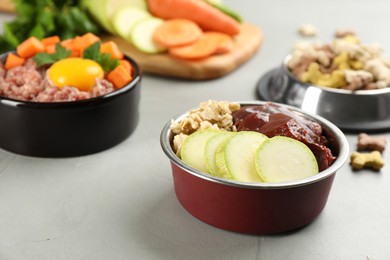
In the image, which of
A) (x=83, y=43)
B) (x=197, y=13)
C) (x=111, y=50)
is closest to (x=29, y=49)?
(x=83, y=43)

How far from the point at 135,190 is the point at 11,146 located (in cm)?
58

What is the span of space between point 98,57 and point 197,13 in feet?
3.34

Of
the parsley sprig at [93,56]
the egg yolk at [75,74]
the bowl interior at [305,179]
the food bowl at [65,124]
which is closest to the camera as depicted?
the bowl interior at [305,179]

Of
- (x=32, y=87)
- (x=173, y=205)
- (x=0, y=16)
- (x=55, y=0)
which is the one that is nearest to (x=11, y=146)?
(x=32, y=87)

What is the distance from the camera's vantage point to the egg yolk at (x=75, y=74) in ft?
8.15

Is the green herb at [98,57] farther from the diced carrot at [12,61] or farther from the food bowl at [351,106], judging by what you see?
the food bowl at [351,106]

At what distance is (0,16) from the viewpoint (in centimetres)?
415

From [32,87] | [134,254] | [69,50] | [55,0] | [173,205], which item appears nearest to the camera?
[134,254]

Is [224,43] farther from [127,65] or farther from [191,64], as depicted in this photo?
[127,65]

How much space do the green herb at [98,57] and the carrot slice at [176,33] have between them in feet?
2.38

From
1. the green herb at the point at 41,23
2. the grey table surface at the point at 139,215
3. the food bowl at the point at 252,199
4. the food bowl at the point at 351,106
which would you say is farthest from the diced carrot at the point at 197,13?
the food bowl at the point at 252,199

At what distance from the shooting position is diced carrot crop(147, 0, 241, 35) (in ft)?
11.4

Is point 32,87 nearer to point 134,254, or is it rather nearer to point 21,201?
point 21,201

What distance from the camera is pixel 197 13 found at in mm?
3459
